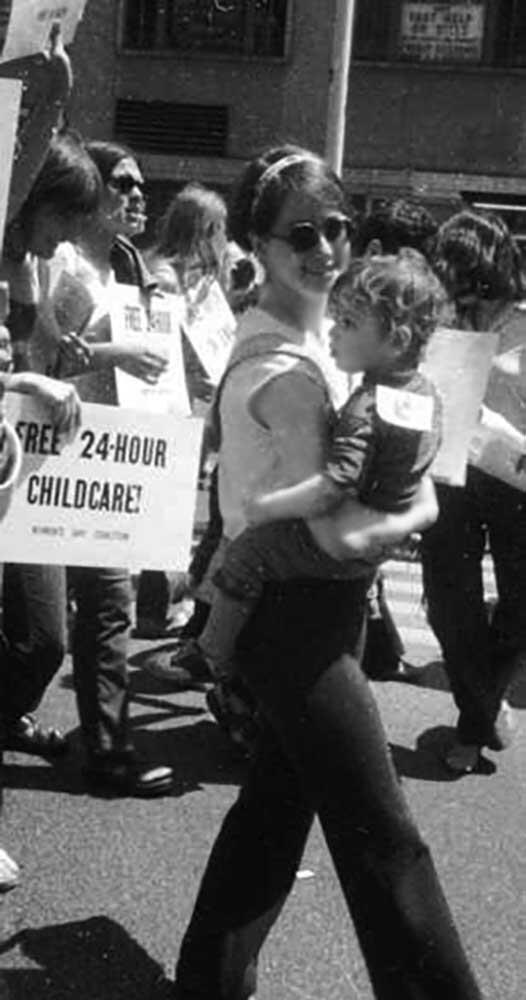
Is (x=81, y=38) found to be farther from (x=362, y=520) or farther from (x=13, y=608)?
(x=362, y=520)

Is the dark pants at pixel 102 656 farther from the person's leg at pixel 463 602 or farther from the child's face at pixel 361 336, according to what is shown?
the child's face at pixel 361 336

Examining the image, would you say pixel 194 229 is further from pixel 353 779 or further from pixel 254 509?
pixel 353 779

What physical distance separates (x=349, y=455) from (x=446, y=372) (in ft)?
3.70

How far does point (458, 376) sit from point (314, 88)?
1744 centimetres

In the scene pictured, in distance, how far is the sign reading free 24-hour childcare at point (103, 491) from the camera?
9.43 feet

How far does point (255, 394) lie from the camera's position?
255cm

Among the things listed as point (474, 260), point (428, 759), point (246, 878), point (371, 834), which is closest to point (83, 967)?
point (246, 878)

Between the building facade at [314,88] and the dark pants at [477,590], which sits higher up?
the dark pants at [477,590]

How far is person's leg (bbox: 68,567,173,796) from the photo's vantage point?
4109 mm

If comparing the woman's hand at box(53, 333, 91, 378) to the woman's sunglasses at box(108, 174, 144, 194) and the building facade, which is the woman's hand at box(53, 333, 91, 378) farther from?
the building facade

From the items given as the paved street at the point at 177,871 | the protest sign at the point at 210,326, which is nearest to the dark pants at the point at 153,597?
the paved street at the point at 177,871

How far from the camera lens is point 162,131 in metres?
20.9

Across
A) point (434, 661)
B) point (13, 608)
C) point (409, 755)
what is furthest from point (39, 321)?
point (434, 661)

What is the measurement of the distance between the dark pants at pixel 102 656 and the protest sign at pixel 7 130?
175 cm
